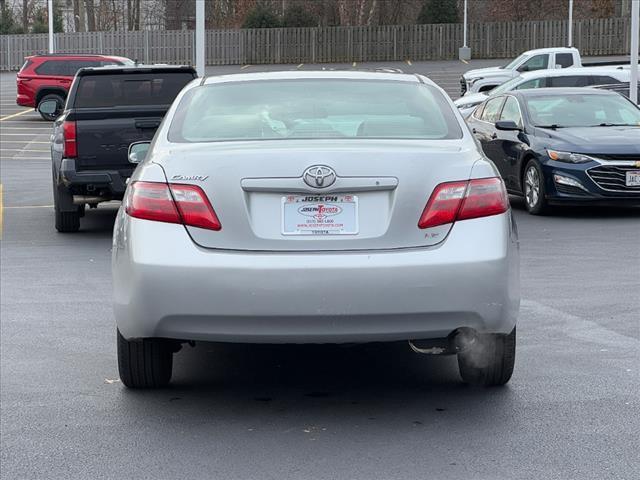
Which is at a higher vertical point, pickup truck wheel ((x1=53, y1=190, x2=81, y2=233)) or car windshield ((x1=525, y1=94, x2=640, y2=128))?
car windshield ((x1=525, y1=94, x2=640, y2=128))

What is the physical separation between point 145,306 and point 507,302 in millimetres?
1536

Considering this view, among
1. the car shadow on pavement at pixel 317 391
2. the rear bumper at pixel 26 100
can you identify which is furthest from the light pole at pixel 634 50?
the rear bumper at pixel 26 100

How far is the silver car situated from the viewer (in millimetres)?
5152

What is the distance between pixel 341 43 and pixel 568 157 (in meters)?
53.2

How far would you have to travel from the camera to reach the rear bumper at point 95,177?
40.8 feet

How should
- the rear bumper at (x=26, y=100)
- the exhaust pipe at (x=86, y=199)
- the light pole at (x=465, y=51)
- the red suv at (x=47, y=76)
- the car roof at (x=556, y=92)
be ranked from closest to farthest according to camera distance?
the exhaust pipe at (x=86, y=199) → the car roof at (x=556, y=92) → the rear bumper at (x=26, y=100) → the red suv at (x=47, y=76) → the light pole at (x=465, y=51)

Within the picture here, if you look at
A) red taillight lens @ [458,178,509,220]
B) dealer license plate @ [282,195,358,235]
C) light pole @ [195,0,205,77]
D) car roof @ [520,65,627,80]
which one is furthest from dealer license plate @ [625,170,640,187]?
car roof @ [520,65,627,80]

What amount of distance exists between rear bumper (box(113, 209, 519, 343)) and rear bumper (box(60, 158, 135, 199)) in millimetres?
7159

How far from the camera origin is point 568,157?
1413 centimetres

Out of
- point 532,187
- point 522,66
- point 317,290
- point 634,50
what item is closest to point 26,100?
point 522,66

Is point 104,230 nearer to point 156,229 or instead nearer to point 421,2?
point 156,229

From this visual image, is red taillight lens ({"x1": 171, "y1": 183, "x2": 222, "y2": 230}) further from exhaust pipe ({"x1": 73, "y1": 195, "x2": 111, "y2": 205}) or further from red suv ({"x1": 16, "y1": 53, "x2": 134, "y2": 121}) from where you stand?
red suv ({"x1": 16, "y1": 53, "x2": 134, "y2": 121})

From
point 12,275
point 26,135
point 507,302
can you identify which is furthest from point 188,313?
point 26,135

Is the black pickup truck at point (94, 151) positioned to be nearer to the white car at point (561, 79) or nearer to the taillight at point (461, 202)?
the taillight at point (461, 202)
